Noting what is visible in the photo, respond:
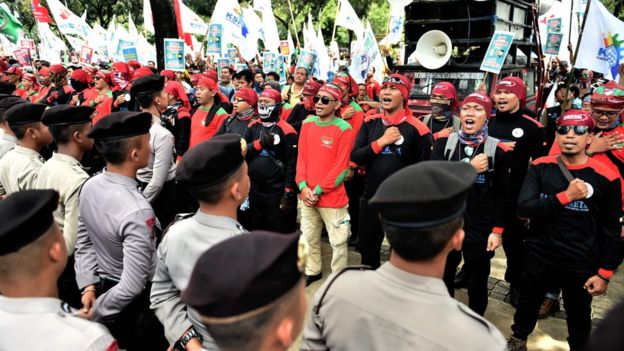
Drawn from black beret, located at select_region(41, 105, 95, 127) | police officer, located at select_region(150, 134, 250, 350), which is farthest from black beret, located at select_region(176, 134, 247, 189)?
black beret, located at select_region(41, 105, 95, 127)

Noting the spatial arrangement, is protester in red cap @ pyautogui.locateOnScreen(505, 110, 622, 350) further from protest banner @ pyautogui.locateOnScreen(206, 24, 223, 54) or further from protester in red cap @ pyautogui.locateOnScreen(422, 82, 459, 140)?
protest banner @ pyautogui.locateOnScreen(206, 24, 223, 54)

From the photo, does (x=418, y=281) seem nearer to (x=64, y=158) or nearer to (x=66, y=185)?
(x=66, y=185)

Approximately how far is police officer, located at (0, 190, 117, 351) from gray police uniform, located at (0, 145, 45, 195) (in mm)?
1962

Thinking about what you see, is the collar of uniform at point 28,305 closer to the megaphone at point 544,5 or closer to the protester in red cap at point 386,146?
the protester in red cap at point 386,146

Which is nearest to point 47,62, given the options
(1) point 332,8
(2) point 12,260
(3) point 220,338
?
(2) point 12,260

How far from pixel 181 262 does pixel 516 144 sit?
367cm

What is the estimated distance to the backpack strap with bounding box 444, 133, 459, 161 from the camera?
145 inches

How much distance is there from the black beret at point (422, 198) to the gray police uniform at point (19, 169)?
306 centimetres

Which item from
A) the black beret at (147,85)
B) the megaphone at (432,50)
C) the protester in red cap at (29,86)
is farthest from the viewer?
the protester in red cap at (29,86)

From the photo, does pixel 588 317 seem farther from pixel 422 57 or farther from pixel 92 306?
pixel 422 57

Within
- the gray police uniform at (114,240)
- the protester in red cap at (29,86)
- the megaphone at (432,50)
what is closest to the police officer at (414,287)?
the gray police uniform at (114,240)

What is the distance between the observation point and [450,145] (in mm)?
3699

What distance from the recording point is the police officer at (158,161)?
420 centimetres

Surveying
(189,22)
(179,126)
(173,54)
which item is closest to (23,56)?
(189,22)
